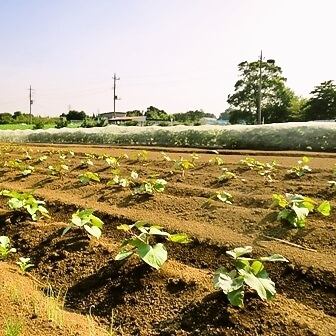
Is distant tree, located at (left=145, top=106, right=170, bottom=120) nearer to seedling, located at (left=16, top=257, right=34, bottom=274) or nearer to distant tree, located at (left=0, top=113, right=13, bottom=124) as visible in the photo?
distant tree, located at (left=0, top=113, right=13, bottom=124)

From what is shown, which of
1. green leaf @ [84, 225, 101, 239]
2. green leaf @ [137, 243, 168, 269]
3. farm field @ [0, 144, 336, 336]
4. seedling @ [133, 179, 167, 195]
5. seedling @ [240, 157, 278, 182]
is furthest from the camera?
seedling @ [240, 157, 278, 182]

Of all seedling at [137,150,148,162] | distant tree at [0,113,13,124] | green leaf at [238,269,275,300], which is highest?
distant tree at [0,113,13,124]

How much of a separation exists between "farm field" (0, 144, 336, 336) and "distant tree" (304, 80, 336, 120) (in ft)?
138

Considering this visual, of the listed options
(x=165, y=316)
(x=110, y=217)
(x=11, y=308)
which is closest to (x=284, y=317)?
(x=165, y=316)

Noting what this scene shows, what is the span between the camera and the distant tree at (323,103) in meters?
45.4

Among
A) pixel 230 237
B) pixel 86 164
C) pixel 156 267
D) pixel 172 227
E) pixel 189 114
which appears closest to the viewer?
pixel 156 267

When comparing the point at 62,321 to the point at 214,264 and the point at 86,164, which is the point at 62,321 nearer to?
the point at 214,264

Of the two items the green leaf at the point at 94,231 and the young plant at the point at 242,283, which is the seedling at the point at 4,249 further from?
the young plant at the point at 242,283

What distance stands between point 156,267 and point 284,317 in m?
0.90

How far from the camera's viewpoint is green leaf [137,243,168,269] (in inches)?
117

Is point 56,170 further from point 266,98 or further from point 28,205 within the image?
point 266,98

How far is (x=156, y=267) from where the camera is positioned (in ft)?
9.74

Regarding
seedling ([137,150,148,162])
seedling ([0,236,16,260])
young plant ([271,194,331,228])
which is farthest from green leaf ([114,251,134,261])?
seedling ([137,150,148,162])

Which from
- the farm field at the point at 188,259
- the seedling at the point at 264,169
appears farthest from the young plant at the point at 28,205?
the seedling at the point at 264,169
